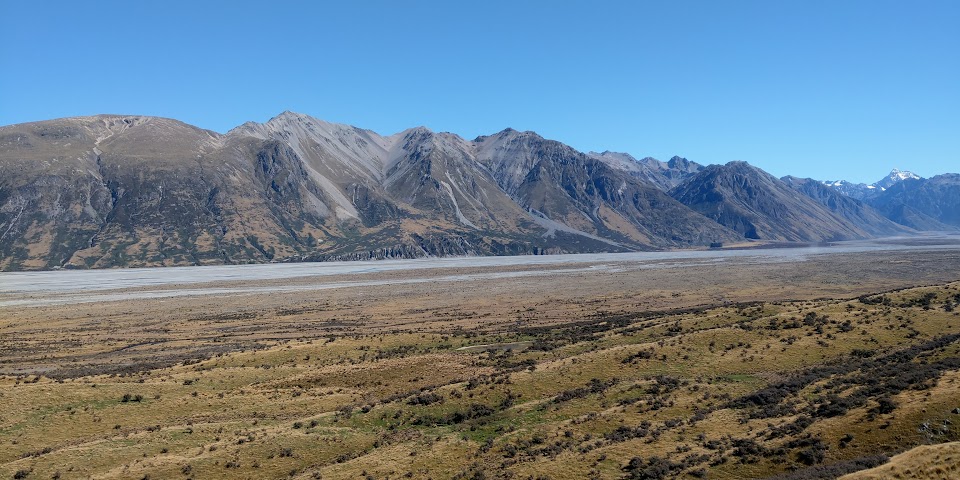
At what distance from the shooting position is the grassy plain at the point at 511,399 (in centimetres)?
2891

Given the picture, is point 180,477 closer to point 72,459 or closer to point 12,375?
point 72,459

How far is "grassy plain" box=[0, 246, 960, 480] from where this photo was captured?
28906 mm

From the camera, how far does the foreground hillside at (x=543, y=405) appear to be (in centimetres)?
2884

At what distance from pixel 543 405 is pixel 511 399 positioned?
3.12 metres

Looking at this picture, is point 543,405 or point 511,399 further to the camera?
point 511,399

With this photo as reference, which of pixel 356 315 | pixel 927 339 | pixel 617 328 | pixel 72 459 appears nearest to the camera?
pixel 72 459

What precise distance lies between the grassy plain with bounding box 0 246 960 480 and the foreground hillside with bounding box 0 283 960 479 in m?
0.16

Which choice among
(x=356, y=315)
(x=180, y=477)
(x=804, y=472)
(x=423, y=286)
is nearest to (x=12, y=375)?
(x=180, y=477)

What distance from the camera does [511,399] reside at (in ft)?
137

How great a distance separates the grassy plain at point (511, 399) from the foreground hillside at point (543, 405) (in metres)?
0.16

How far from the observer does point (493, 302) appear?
383ft

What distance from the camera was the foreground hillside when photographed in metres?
28.8

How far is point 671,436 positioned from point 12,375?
2385 inches

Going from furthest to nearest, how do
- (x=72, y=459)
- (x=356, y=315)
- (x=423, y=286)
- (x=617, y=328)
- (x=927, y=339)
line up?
1. (x=423, y=286)
2. (x=356, y=315)
3. (x=617, y=328)
4. (x=927, y=339)
5. (x=72, y=459)
